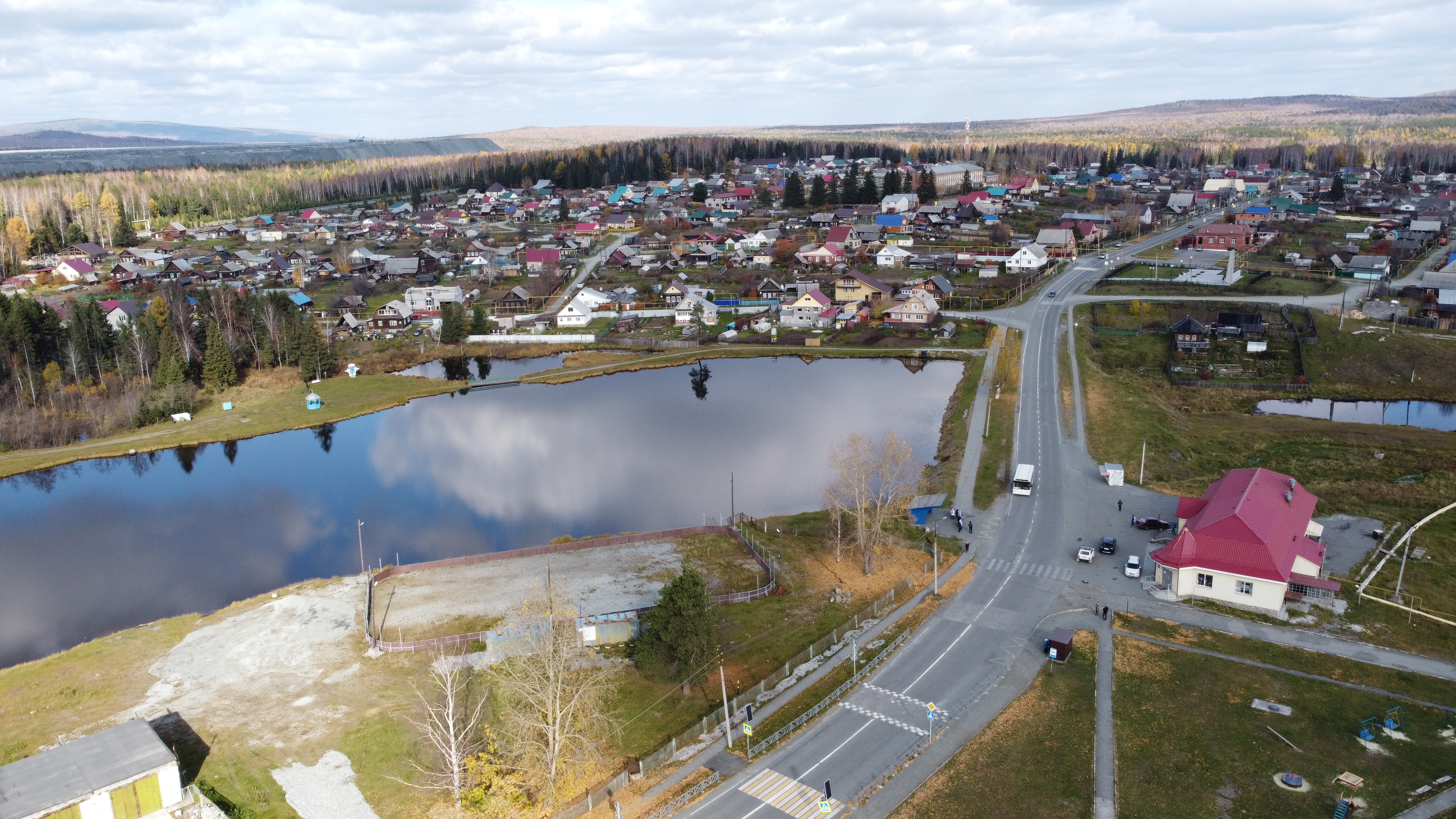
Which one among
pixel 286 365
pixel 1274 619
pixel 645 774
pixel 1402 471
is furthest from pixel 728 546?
pixel 286 365

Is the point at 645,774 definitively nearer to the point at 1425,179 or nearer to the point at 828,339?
the point at 828,339

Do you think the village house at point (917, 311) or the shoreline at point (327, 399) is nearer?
→ the shoreline at point (327, 399)

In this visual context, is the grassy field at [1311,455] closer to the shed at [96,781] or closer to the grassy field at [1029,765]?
the grassy field at [1029,765]

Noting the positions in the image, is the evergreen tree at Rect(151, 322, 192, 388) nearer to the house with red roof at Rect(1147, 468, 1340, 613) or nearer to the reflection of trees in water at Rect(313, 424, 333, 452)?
the reflection of trees in water at Rect(313, 424, 333, 452)

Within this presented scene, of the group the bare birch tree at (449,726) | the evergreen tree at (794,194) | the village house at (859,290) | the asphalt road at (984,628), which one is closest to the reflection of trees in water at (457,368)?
the village house at (859,290)

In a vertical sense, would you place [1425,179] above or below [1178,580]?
above

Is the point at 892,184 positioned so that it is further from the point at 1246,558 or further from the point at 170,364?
the point at 1246,558
